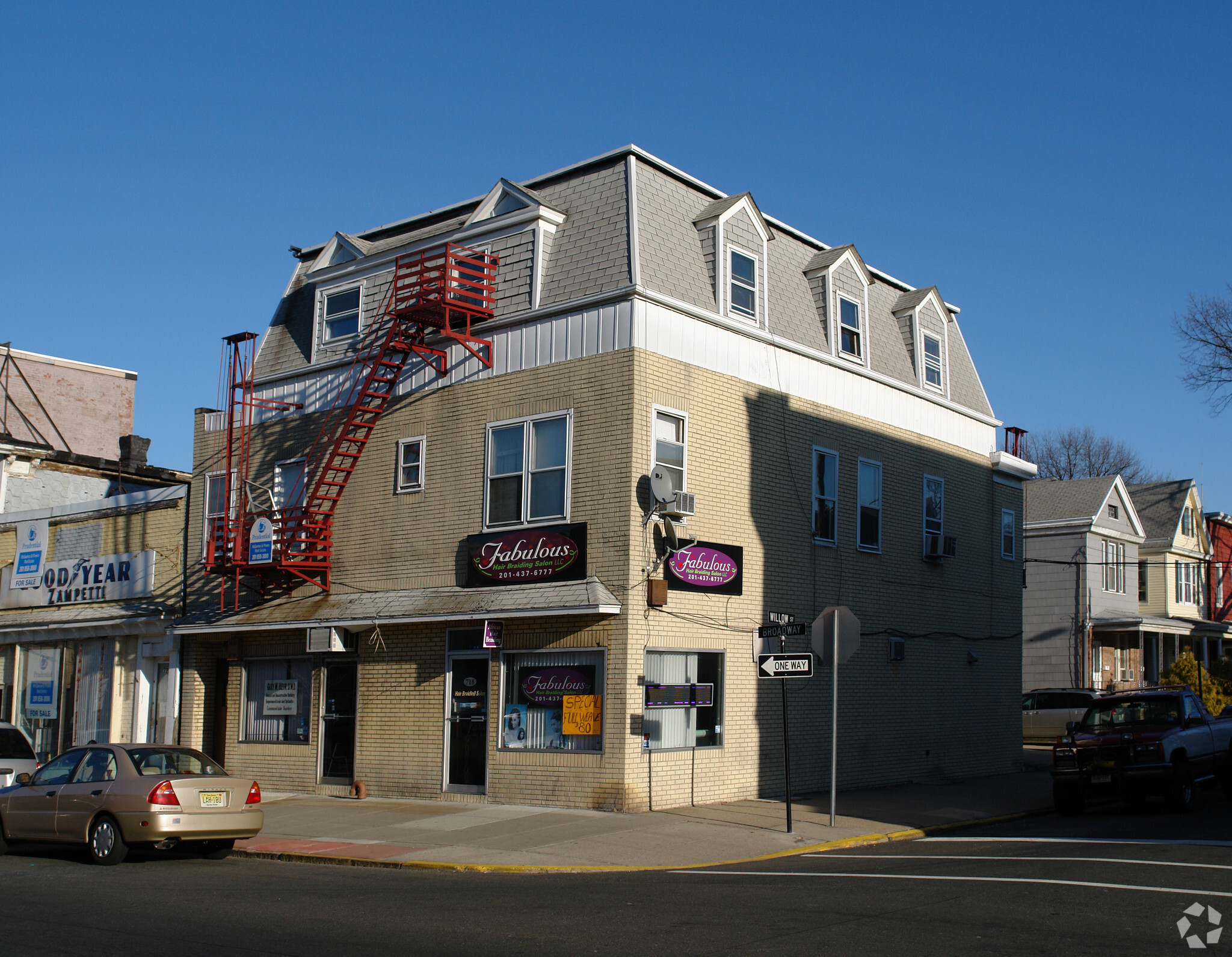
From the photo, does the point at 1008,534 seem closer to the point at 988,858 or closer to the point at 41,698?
the point at 988,858

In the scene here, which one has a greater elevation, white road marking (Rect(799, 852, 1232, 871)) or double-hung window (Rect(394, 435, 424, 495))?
double-hung window (Rect(394, 435, 424, 495))

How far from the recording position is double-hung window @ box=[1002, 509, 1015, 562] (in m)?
25.5

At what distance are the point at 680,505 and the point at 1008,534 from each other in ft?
38.0

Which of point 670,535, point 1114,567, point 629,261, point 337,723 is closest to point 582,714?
point 670,535

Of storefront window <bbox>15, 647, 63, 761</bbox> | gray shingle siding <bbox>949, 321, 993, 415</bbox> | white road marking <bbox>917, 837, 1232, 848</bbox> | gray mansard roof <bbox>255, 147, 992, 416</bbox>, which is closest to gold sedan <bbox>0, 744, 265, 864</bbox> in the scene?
white road marking <bbox>917, 837, 1232, 848</bbox>

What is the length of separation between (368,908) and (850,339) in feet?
49.5

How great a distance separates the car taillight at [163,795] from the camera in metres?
12.9

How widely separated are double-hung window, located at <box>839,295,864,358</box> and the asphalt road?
1059cm

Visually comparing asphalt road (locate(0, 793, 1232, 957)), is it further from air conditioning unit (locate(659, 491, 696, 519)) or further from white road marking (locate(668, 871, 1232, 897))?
air conditioning unit (locate(659, 491, 696, 519))

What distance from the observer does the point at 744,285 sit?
19.7 m

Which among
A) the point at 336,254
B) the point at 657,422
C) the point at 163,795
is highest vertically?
the point at 336,254

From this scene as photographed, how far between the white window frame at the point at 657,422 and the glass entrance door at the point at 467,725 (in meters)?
4.06

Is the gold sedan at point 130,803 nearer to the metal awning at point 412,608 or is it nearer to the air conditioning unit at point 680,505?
the metal awning at point 412,608

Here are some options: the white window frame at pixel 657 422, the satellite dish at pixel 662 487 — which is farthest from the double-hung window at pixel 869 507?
the satellite dish at pixel 662 487
